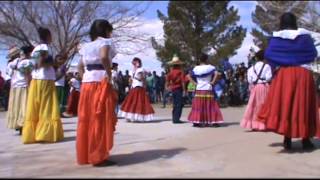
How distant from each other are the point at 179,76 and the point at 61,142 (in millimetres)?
5526

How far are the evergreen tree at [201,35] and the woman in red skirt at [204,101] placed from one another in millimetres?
23630

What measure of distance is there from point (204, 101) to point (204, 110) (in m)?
0.21

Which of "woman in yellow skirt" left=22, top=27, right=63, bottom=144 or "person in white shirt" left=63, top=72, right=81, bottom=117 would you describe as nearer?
"woman in yellow skirt" left=22, top=27, right=63, bottom=144

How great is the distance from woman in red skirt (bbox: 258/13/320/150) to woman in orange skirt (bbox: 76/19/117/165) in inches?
95.0

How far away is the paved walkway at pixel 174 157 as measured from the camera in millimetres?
7926

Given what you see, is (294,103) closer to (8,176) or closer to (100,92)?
(100,92)

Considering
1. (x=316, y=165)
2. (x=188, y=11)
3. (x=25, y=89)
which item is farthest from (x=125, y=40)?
(x=316, y=165)

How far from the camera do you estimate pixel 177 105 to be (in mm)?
15766

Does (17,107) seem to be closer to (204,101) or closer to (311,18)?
(204,101)

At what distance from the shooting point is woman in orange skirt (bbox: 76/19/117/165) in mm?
8539

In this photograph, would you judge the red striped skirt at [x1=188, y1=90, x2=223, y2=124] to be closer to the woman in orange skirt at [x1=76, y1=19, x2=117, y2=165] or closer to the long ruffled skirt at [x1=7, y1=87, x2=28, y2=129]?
the long ruffled skirt at [x1=7, y1=87, x2=28, y2=129]

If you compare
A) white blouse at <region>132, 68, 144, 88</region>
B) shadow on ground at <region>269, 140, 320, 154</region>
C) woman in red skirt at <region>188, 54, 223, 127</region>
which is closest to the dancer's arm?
shadow on ground at <region>269, 140, 320, 154</region>

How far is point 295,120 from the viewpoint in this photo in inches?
364

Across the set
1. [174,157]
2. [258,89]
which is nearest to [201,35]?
[258,89]
